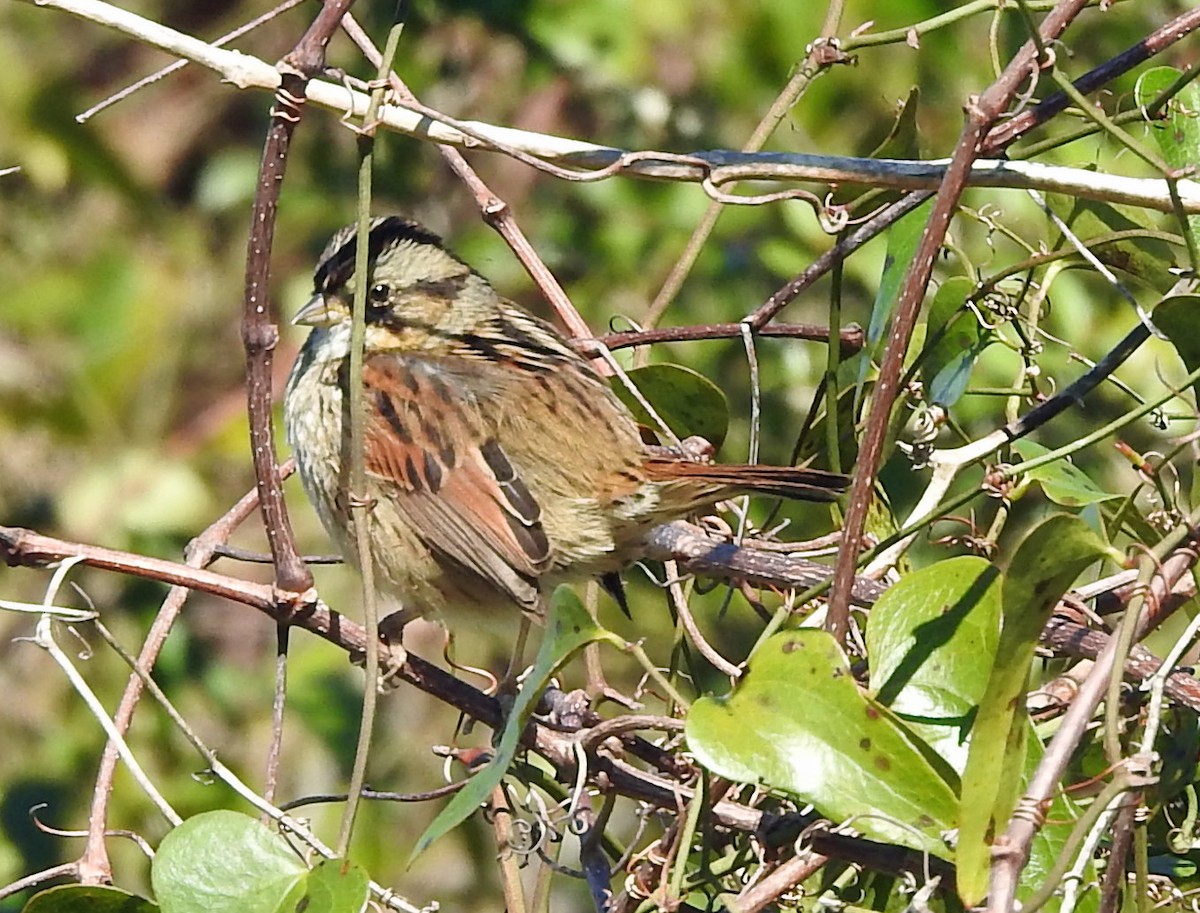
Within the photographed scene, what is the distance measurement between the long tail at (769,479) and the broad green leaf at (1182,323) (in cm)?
41

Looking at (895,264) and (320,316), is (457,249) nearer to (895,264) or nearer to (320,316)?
(320,316)

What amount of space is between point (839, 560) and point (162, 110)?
16.2 ft

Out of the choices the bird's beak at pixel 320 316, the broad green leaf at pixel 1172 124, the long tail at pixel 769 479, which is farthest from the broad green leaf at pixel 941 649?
the bird's beak at pixel 320 316

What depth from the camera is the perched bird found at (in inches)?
104

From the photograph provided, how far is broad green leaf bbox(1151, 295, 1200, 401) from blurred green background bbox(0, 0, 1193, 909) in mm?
1487

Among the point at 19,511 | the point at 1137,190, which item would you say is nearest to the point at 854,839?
the point at 1137,190

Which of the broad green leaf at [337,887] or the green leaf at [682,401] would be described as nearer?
the broad green leaf at [337,887]

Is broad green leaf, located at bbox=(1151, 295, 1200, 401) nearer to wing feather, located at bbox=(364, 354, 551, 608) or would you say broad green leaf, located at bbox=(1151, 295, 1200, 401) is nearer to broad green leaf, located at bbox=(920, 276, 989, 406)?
broad green leaf, located at bbox=(920, 276, 989, 406)

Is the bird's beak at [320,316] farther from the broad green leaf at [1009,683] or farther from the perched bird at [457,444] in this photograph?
the broad green leaf at [1009,683]

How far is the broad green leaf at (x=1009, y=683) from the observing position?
48.1 inches

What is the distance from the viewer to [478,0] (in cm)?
383

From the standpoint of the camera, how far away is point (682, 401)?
7.37 feet

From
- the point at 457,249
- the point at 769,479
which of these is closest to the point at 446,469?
Answer: the point at 769,479

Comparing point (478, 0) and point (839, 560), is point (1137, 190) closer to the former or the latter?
point (839, 560)
